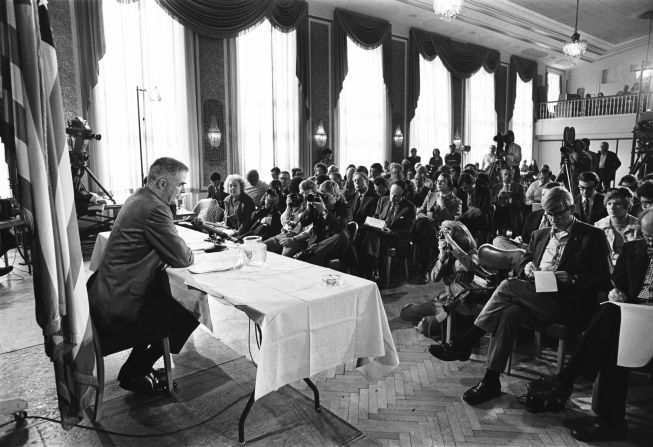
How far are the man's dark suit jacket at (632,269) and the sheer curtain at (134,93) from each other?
669 centimetres

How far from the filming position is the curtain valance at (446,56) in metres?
11.9

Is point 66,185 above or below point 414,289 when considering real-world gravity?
above

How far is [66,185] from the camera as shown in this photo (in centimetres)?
165

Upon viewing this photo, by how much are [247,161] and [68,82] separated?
3.33 metres

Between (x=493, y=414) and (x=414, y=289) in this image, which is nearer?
(x=493, y=414)

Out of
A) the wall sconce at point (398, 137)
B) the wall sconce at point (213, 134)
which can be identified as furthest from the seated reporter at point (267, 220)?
the wall sconce at point (398, 137)

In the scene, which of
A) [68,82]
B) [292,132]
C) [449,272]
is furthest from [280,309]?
[292,132]

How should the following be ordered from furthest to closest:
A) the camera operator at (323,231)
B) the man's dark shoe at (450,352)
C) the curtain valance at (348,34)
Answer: the curtain valance at (348,34), the camera operator at (323,231), the man's dark shoe at (450,352)

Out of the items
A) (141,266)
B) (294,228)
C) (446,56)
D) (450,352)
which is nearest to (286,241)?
(294,228)

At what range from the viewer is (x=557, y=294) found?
2.74 meters

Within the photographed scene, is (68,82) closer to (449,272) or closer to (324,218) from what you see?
(324,218)

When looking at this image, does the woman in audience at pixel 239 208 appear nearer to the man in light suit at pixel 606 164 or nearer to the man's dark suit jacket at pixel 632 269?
the man's dark suit jacket at pixel 632 269

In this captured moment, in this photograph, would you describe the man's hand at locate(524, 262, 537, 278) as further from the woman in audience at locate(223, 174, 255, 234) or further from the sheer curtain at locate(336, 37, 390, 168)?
the sheer curtain at locate(336, 37, 390, 168)

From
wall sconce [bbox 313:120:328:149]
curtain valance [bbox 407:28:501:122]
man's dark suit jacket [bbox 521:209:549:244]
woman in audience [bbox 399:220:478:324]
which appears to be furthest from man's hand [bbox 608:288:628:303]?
curtain valance [bbox 407:28:501:122]
